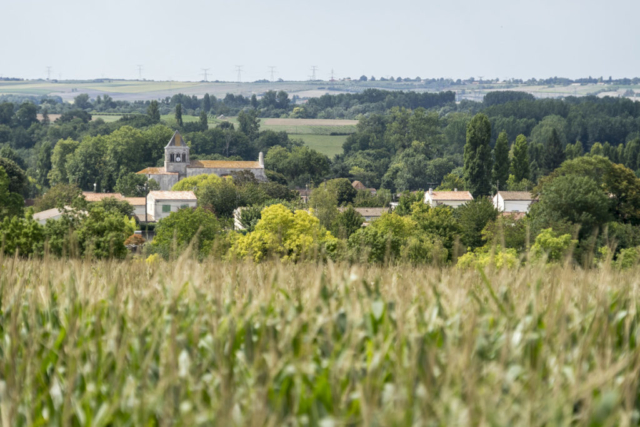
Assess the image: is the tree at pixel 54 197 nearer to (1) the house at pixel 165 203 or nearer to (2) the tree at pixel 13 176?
(1) the house at pixel 165 203

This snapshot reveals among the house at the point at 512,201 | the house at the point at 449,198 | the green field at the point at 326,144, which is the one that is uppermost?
the house at the point at 512,201

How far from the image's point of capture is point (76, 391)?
4469 mm

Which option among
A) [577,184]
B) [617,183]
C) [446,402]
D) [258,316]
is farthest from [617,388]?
[617,183]

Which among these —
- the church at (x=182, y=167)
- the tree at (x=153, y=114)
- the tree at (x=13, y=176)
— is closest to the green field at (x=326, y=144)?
the tree at (x=153, y=114)

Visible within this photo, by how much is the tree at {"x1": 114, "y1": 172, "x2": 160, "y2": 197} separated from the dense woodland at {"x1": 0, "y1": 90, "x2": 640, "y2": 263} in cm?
23

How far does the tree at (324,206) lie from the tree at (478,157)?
21910 mm

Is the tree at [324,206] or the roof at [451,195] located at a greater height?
the tree at [324,206]

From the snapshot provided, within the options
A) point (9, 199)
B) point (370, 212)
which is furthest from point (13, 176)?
point (370, 212)

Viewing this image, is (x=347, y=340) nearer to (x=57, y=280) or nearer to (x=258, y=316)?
(x=258, y=316)

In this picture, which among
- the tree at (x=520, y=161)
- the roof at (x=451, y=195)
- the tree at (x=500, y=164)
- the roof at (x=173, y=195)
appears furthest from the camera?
the tree at (x=520, y=161)

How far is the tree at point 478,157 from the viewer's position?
9400cm

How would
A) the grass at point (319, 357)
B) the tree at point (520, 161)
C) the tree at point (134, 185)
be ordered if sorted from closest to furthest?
the grass at point (319, 357) → the tree at point (520, 161) → the tree at point (134, 185)

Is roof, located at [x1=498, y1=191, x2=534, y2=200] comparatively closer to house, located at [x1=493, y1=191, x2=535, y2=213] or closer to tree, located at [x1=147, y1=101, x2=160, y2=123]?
house, located at [x1=493, y1=191, x2=535, y2=213]

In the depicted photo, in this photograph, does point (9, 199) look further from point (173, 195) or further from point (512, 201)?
point (512, 201)
